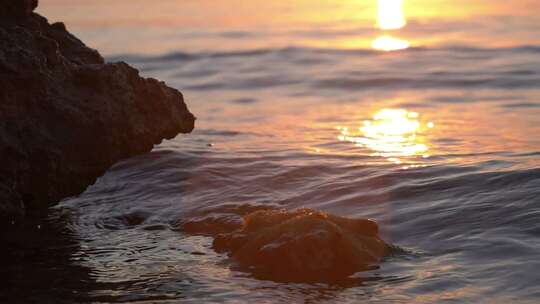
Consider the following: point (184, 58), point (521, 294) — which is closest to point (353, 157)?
point (521, 294)

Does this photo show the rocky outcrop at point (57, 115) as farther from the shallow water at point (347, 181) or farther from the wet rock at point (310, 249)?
the wet rock at point (310, 249)

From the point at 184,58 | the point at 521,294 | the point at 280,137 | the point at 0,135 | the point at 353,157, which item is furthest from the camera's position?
the point at 184,58

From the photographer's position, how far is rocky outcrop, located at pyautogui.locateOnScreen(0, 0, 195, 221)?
240 inches

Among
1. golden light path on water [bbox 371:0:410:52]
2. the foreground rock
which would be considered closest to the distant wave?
golden light path on water [bbox 371:0:410:52]

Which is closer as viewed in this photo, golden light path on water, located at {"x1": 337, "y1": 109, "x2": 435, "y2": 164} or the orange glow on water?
golden light path on water, located at {"x1": 337, "y1": 109, "x2": 435, "y2": 164}

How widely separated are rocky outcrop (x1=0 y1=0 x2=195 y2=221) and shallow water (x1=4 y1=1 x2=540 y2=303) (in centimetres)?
50

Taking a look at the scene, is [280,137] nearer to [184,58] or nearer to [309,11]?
[184,58]

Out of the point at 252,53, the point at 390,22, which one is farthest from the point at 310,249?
the point at 390,22

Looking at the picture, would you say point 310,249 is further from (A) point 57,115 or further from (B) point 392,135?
(B) point 392,135

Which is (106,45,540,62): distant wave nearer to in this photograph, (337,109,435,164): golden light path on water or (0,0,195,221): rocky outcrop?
(337,109,435,164): golden light path on water

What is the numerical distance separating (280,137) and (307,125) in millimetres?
767

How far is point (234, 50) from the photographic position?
58.7 feet

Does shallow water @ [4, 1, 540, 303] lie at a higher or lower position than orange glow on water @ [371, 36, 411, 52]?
lower

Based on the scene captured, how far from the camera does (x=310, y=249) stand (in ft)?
18.7
